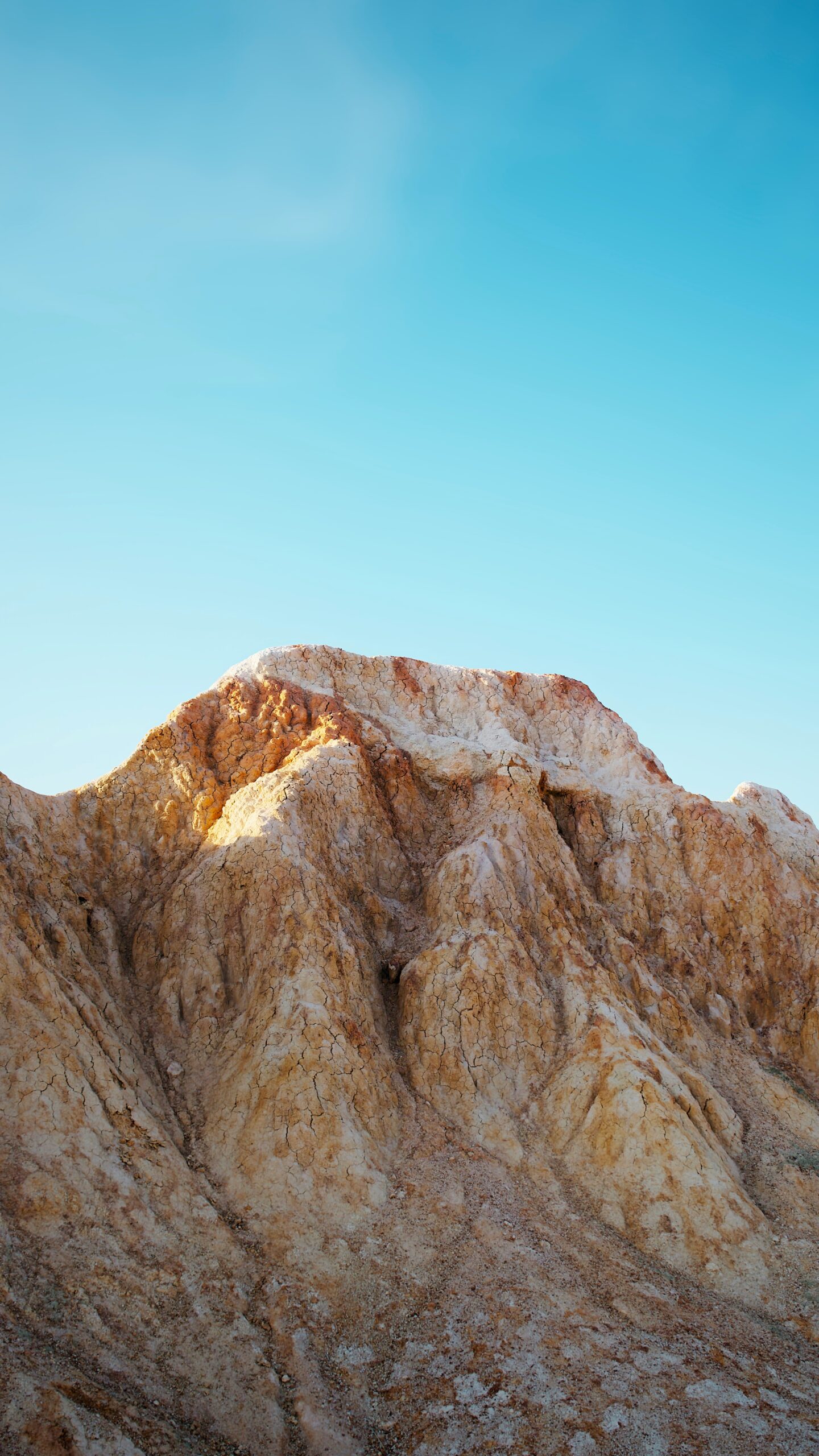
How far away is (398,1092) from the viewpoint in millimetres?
20562

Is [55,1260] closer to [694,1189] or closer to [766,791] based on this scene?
[694,1189]

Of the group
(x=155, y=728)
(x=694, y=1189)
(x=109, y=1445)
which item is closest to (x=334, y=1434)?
(x=109, y=1445)

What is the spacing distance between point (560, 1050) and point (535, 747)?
12223 millimetres

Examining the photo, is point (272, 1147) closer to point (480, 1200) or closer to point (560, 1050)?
point (480, 1200)

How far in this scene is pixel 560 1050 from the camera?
70.5 ft

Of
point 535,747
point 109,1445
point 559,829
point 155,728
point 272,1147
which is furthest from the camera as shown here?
point 535,747

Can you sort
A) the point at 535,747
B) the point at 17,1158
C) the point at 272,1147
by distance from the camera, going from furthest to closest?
the point at 535,747, the point at 272,1147, the point at 17,1158

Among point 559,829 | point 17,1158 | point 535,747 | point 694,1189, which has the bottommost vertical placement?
point 17,1158

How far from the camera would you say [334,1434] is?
43.3 ft

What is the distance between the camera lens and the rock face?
13.7m

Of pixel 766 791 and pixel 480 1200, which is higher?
pixel 766 791

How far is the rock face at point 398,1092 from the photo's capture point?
13.7 m

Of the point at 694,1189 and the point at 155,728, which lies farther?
the point at 155,728

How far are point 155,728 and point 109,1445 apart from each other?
18150mm
